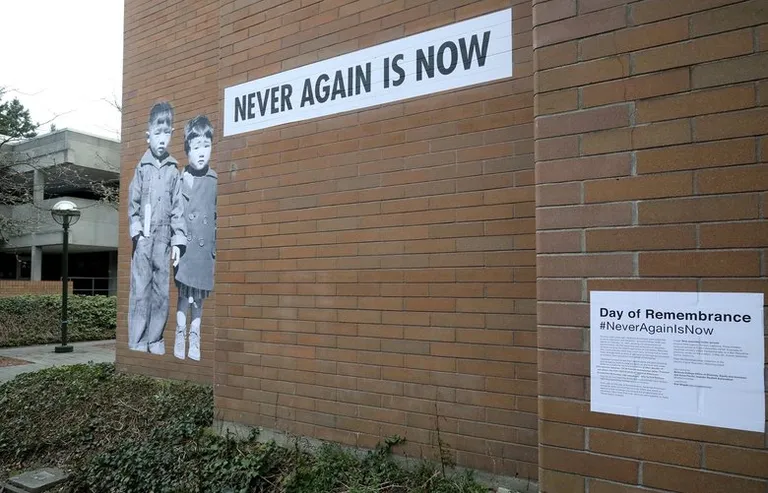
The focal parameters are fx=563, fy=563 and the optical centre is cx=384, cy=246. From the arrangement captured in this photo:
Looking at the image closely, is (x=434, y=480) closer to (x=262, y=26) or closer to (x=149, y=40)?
(x=262, y=26)

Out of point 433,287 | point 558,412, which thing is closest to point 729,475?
point 558,412

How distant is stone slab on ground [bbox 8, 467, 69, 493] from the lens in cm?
481

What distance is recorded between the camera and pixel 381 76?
4246mm

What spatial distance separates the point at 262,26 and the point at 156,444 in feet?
12.5

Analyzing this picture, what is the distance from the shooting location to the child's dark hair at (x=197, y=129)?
6.81m

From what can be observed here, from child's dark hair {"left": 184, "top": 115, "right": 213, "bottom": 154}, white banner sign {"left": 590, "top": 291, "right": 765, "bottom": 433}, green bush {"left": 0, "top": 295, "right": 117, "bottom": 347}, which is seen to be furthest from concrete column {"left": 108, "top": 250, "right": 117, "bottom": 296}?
white banner sign {"left": 590, "top": 291, "right": 765, "bottom": 433}

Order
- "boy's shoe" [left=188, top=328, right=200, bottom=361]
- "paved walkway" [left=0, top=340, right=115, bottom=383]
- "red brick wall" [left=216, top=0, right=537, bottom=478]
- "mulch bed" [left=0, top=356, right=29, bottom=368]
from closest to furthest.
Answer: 1. "red brick wall" [left=216, top=0, right=537, bottom=478]
2. "boy's shoe" [left=188, top=328, right=200, bottom=361]
3. "paved walkway" [left=0, top=340, right=115, bottom=383]
4. "mulch bed" [left=0, top=356, right=29, bottom=368]

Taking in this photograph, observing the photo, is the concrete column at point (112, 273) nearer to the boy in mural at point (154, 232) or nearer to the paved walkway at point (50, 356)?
the paved walkway at point (50, 356)

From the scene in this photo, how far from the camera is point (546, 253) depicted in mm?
2326

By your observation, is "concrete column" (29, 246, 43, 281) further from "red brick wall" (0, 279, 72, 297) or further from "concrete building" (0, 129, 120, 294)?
"red brick wall" (0, 279, 72, 297)

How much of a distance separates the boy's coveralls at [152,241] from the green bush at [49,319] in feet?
30.0

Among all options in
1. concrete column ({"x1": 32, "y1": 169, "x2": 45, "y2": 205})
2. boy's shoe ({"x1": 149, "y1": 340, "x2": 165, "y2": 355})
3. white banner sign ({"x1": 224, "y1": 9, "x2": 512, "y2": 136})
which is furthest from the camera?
concrete column ({"x1": 32, "y1": 169, "x2": 45, "y2": 205})

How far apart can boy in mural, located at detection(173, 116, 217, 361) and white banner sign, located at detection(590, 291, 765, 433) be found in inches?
206

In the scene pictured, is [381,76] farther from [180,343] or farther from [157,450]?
[180,343]
